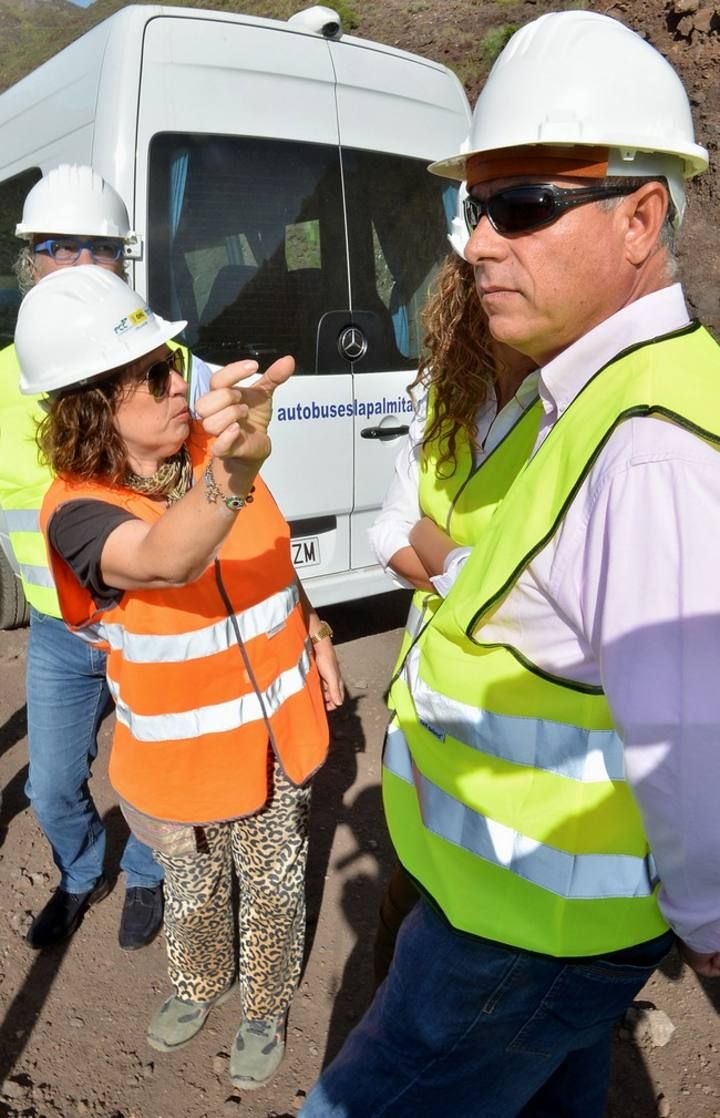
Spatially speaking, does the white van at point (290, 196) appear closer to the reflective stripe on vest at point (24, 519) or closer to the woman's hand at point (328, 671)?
the reflective stripe on vest at point (24, 519)

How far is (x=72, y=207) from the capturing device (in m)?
2.64

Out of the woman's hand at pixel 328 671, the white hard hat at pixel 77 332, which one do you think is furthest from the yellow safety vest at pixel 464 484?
the white hard hat at pixel 77 332

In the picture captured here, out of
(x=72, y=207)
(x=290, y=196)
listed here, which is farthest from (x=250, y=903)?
(x=290, y=196)

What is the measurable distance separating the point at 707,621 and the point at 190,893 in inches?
66.2

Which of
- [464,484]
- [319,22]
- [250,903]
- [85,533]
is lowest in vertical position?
[250,903]

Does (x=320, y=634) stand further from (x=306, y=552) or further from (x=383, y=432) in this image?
(x=383, y=432)

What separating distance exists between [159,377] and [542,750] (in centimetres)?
123

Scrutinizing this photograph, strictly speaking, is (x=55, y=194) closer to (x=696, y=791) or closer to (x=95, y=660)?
(x=95, y=660)

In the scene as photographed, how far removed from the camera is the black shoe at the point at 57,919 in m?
2.78

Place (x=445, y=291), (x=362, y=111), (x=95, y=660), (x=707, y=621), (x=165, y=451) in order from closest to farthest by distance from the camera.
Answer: (x=707, y=621)
(x=445, y=291)
(x=165, y=451)
(x=95, y=660)
(x=362, y=111)

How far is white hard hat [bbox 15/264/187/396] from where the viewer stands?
5.89 feet

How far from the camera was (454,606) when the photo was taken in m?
1.18

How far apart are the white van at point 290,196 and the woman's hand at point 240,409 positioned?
1942 mm

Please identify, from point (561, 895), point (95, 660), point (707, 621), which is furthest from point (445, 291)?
point (95, 660)
